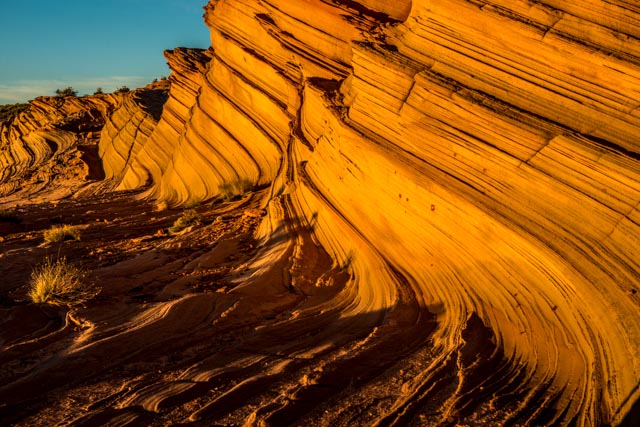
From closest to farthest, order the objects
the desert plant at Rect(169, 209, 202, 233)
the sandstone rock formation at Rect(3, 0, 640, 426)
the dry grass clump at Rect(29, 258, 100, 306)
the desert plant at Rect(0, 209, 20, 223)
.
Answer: the sandstone rock formation at Rect(3, 0, 640, 426)
the dry grass clump at Rect(29, 258, 100, 306)
the desert plant at Rect(169, 209, 202, 233)
the desert plant at Rect(0, 209, 20, 223)

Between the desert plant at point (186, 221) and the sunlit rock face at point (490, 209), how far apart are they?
273 cm

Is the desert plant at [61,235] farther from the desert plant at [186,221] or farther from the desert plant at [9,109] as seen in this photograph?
the desert plant at [9,109]

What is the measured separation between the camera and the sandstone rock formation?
4.70m

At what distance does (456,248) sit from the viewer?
6.51 m

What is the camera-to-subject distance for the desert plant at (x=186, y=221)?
39.1ft

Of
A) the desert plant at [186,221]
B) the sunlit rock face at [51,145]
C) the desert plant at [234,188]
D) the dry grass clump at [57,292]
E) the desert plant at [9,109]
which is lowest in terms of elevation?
the dry grass clump at [57,292]

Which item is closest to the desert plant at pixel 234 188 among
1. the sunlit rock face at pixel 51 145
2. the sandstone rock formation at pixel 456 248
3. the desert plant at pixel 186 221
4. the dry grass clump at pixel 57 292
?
the desert plant at pixel 186 221

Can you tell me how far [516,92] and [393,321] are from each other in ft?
10.2

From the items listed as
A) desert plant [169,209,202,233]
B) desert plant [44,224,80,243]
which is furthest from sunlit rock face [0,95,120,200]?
desert plant [169,209,202,233]

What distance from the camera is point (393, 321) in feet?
20.5

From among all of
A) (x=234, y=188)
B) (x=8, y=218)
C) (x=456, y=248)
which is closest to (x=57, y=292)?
(x=456, y=248)

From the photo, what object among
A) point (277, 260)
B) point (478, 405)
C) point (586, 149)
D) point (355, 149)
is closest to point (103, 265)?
point (277, 260)

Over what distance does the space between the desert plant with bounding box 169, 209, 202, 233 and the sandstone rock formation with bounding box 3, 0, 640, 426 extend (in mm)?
2637

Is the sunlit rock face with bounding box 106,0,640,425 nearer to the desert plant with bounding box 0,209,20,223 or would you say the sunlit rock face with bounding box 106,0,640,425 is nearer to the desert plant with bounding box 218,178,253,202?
the desert plant with bounding box 218,178,253,202
